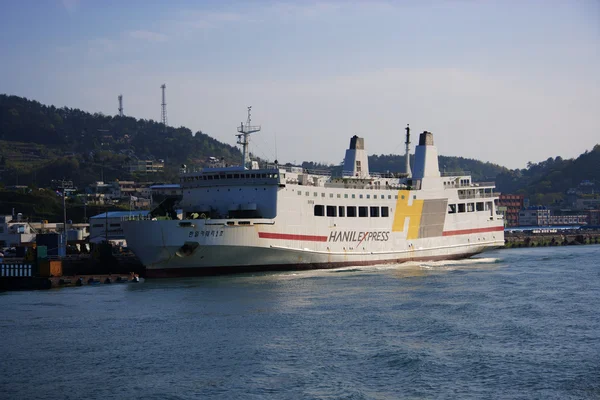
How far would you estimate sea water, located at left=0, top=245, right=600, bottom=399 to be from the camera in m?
18.2

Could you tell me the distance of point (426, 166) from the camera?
47.7 metres

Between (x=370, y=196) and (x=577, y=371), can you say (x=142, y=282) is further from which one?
(x=577, y=371)

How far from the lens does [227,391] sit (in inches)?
707

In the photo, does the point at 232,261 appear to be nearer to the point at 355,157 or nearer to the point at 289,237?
the point at 289,237

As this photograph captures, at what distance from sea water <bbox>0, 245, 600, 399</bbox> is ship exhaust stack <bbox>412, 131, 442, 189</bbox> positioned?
1313 cm

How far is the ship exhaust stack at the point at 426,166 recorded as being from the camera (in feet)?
154

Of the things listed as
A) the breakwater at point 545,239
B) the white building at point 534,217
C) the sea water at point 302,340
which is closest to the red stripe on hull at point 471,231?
the sea water at point 302,340

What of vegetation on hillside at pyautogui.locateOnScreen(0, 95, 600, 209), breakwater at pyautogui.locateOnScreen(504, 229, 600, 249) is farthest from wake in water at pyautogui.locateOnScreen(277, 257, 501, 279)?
vegetation on hillside at pyautogui.locateOnScreen(0, 95, 600, 209)

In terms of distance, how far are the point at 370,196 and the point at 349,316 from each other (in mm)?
17511

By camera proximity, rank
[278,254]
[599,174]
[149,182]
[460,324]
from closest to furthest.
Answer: [460,324]
[278,254]
[149,182]
[599,174]

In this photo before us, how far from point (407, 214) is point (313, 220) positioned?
7.84 meters

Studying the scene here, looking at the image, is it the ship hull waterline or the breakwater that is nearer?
the ship hull waterline

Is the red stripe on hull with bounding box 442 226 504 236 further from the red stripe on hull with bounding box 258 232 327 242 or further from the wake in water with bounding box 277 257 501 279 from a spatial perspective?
the red stripe on hull with bounding box 258 232 327 242

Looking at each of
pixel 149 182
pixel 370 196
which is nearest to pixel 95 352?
pixel 370 196
